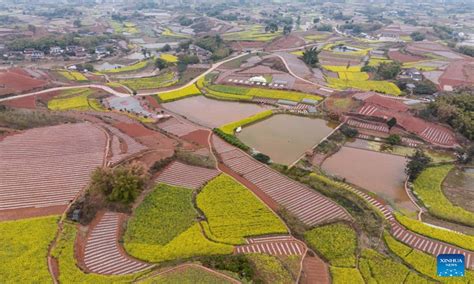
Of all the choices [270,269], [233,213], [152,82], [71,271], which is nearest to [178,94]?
[152,82]

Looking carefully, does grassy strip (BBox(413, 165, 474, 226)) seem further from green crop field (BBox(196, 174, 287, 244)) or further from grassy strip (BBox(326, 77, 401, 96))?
grassy strip (BBox(326, 77, 401, 96))

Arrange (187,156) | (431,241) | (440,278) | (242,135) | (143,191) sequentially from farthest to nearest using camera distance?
(242,135) → (187,156) → (143,191) → (431,241) → (440,278)

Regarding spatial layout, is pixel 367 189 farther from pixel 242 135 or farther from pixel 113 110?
pixel 113 110

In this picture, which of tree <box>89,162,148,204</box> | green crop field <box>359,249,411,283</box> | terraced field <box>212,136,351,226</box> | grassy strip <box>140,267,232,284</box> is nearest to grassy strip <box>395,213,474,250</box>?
green crop field <box>359,249,411,283</box>

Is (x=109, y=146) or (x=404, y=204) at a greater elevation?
(x=109, y=146)

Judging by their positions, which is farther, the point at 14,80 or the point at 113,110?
the point at 14,80

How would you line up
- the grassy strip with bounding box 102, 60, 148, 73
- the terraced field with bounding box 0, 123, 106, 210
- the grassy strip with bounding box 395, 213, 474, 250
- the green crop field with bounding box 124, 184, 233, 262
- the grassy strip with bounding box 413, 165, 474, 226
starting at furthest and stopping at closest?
1. the grassy strip with bounding box 102, 60, 148, 73
2. the grassy strip with bounding box 413, 165, 474, 226
3. the terraced field with bounding box 0, 123, 106, 210
4. the grassy strip with bounding box 395, 213, 474, 250
5. the green crop field with bounding box 124, 184, 233, 262

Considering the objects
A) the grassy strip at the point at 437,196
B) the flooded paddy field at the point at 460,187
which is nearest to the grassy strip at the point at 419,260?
the grassy strip at the point at 437,196

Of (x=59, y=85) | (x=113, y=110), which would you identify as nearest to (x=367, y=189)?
(x=113, y=110)
